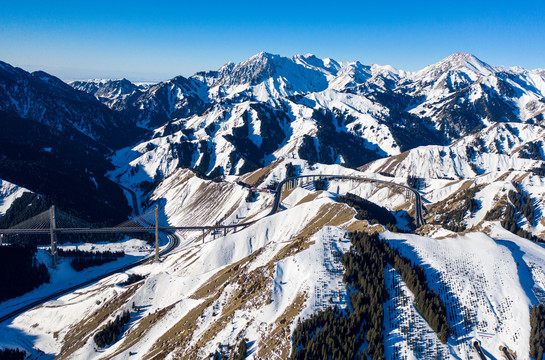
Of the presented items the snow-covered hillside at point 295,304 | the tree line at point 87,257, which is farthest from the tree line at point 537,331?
the tree line at point 87,257

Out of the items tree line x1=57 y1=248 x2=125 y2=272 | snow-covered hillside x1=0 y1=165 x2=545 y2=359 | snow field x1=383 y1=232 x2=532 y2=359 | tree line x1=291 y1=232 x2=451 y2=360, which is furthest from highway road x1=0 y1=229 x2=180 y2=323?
snow field x1=383 y1=232 x2=532 y2=359

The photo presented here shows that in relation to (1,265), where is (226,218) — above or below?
above

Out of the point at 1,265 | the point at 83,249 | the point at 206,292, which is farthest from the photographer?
the point at 83,249

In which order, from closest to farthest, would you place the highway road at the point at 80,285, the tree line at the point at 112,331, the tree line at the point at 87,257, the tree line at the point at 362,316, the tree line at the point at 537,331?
the tree line at the point at 362,316 < the tree line at the point at 537,331 < the tree line at the point at 112,331 < the highway road at the point at 80,285 < the tree line at the point at 87,257

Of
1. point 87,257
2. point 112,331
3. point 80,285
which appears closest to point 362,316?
point 112,331

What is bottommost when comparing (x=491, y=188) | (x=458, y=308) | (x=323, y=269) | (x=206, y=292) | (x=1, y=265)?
(x=1, y=265)

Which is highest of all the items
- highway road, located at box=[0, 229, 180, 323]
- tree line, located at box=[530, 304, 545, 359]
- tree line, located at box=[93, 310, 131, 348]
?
tree line, located at box=[530, 304, 545, 359]

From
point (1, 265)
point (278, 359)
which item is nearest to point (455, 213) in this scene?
point (278, 359)

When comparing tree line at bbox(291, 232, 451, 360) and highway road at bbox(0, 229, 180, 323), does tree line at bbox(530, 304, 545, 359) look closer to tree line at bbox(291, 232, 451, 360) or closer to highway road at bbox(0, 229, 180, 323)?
tree line at bbox(291, 232, 451, 360)

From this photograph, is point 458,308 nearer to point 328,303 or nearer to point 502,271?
point 502,271

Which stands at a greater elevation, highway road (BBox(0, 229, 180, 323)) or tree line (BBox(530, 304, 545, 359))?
tree line (BBox(530, 304, 545, 359))

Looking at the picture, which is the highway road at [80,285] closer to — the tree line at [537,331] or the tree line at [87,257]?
the tree line at [87,257]
